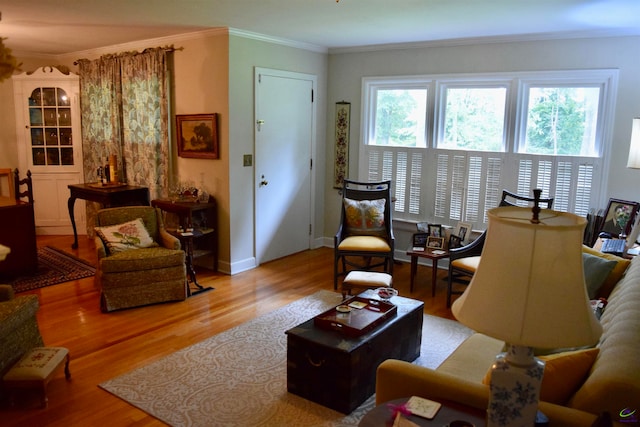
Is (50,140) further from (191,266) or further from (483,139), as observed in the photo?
(483,139)

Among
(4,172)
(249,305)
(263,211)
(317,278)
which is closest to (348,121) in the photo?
(263,211)

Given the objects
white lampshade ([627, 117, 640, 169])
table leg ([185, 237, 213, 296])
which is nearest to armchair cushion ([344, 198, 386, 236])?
table leg ([185, 237, 213, 296])

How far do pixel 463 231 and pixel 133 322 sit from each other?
10.4 feet

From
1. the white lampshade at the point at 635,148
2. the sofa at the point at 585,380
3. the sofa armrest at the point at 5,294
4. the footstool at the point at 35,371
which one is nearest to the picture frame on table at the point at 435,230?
the white lampshade at the point at 635,148

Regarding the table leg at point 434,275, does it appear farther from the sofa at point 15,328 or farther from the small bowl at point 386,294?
the sofa at point 15,328

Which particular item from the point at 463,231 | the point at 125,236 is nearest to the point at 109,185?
the point at 125,236

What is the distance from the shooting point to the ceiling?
3746 mm

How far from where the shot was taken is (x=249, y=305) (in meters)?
4.52

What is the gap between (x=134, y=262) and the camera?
4285 mm

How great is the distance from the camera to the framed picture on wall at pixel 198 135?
5.22m

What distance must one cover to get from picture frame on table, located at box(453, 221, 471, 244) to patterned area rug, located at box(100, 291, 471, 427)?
1.19 m

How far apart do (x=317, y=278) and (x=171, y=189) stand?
185 cm

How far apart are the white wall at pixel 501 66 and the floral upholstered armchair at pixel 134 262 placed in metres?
2.48

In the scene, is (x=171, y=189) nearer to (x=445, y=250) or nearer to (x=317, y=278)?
(x=317, y=278)
